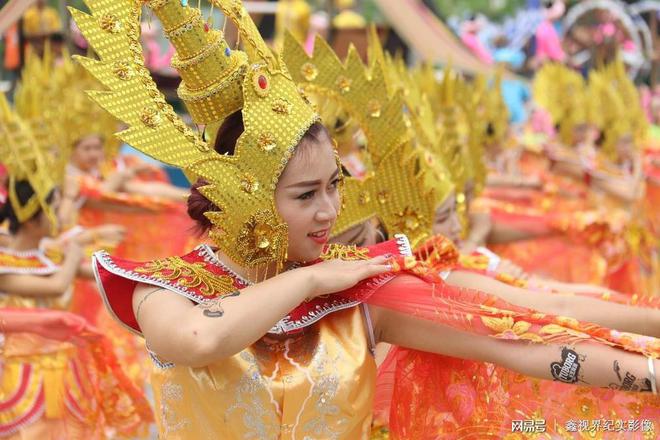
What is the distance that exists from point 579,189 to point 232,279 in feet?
23.2

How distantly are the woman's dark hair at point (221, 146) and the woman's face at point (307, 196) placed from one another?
0.21 feet

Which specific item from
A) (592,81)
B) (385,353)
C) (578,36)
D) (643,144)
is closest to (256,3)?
(592,81)

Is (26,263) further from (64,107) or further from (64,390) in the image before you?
(64,107)

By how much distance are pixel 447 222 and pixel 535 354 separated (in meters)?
1.66

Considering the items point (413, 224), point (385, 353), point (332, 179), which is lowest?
point (413, 224)

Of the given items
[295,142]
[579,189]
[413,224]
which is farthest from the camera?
[579,189]

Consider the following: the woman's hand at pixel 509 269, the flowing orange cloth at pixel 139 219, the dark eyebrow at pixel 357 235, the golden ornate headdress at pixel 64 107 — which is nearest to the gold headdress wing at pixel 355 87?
the dark eyebrow at pixel 357 235

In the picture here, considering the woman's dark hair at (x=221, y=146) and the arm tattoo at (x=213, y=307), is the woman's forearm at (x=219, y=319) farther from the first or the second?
the woman's dark hair at (x=221, y=146)

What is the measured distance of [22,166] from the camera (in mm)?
4801

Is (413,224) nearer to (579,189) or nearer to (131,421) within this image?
(131,421)

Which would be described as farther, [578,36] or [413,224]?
[578,36]

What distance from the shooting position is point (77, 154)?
7.31 metres

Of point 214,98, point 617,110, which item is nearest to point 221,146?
point 214,98

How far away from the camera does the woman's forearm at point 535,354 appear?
207 centimetres
